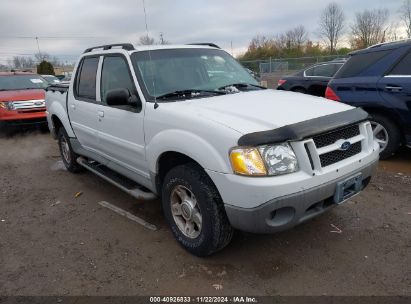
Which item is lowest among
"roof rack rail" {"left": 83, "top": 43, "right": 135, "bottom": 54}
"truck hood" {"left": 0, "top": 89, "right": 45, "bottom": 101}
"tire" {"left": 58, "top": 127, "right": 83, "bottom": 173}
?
"tire" {"left": 58, "top": 127, "right": 83, "bottom": 173}

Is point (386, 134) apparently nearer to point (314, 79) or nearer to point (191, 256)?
point (191, 256)

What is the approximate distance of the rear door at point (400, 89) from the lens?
5468 mm

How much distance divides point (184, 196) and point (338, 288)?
1480 millimetres

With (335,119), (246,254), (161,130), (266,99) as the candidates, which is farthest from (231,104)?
(246,254)

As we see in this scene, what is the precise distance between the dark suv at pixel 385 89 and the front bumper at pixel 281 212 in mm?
3185

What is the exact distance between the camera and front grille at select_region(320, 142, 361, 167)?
3.08m

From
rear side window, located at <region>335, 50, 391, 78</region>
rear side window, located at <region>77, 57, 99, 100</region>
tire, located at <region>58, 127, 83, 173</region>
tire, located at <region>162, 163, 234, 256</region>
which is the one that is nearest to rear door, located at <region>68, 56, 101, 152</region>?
rear side window, located at <region>77, 57, 99, 100</region>

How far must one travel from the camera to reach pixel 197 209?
11.0 feet

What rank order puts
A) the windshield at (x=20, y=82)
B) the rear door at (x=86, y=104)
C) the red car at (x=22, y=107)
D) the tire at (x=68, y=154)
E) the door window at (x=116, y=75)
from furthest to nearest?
the windshield at (x=20, y=82)
the red car at (x=22, y=107)
the tire at (x=68, y=154)
the rear door at (x=86, y=104)
the door window at (x=116, y=75)

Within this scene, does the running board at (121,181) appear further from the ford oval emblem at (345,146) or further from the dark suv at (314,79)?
the dark suv at (314,79)

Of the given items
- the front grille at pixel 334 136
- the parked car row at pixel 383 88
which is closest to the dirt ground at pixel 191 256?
the parked car row at pixel 383 88

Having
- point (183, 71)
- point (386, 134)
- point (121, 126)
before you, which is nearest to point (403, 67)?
point (386, 134)

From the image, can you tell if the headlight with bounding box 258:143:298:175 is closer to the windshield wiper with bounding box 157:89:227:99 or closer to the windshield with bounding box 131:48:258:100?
the windshield wiper with bounding box 157:89:227:99

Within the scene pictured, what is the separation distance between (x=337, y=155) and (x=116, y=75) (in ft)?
8.44
